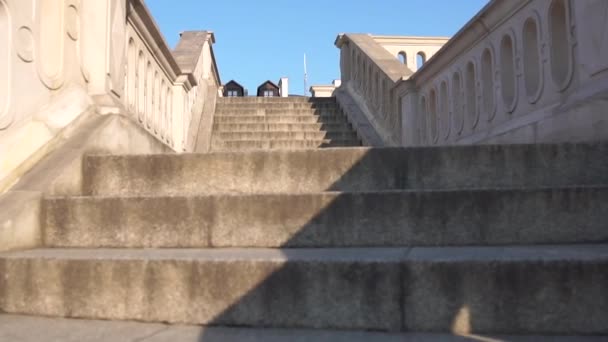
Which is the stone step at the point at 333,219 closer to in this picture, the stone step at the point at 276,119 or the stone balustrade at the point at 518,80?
the stone balustrade at the point at 518,80

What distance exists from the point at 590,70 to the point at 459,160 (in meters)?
1.16

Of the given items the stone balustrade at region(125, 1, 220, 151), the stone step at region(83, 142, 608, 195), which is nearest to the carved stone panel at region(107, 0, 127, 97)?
the stone balustrade at region(125, 1, 220, 151)

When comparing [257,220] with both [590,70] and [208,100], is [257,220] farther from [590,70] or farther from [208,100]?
[208,100]

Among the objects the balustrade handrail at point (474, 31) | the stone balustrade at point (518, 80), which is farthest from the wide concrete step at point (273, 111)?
the balustrade handrail at point (474, 31)

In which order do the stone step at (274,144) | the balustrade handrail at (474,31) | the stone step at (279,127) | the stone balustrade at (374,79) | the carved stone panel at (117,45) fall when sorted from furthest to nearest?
the stone step at (279,127) < the stone step at (274,144) < the stone balustrade at (374,79) < the balustrade handrail at (474,31) < the carved stone panel at (117,45)

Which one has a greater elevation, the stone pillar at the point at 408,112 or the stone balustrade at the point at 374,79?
the stone balustrade at the point at 374,79

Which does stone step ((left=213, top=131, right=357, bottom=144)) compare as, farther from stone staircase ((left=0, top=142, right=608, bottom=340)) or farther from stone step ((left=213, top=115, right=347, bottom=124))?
stone staircase ((left=0, top=142, right=608, bottom=340))

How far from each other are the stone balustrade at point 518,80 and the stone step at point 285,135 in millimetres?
2108

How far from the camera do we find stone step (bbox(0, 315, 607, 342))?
189cm

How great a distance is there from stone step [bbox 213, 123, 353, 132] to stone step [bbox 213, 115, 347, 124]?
0.30 meters

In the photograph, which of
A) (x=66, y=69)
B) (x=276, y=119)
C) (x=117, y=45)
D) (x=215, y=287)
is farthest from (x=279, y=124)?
(x=215, y=287)

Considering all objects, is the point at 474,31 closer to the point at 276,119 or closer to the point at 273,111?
the point at 276,119

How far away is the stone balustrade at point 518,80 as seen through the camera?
3219mm

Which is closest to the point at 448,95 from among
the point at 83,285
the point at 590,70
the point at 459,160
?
the point at 590,70
